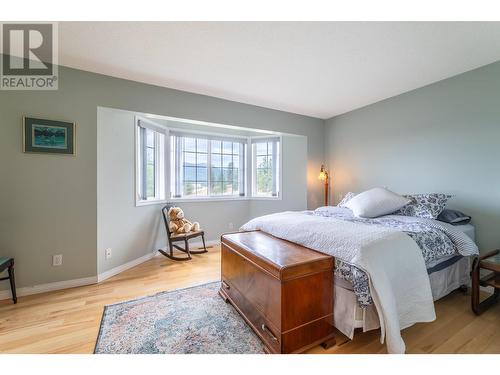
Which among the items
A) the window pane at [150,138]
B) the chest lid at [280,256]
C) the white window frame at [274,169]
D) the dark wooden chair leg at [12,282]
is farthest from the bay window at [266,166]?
the dark wooden chair leg at [12,282]

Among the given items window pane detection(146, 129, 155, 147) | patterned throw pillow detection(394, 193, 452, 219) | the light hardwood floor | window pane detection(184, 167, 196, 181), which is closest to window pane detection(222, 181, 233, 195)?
window pane detection(184, 167, 196, 181)

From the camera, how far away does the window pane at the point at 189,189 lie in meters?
3.84

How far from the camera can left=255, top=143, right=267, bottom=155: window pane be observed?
4.27 m

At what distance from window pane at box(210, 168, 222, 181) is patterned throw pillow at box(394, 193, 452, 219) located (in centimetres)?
284

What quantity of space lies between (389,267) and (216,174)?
319cm

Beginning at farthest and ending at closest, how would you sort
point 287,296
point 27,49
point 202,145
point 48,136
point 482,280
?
1. point 202,145
2. point 48,136
3. point 27,49
4. point 482,280
5. point 287,296

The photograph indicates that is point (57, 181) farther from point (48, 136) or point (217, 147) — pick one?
point (217, 147)

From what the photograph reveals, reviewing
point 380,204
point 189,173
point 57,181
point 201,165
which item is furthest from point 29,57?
point 380,204

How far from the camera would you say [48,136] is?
221 cm

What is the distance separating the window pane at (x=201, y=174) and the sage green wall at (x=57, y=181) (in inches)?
56.0

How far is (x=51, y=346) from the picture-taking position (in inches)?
59.0

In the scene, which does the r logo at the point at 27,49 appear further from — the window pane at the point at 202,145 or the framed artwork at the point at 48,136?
the window pane at the point at 202,145
